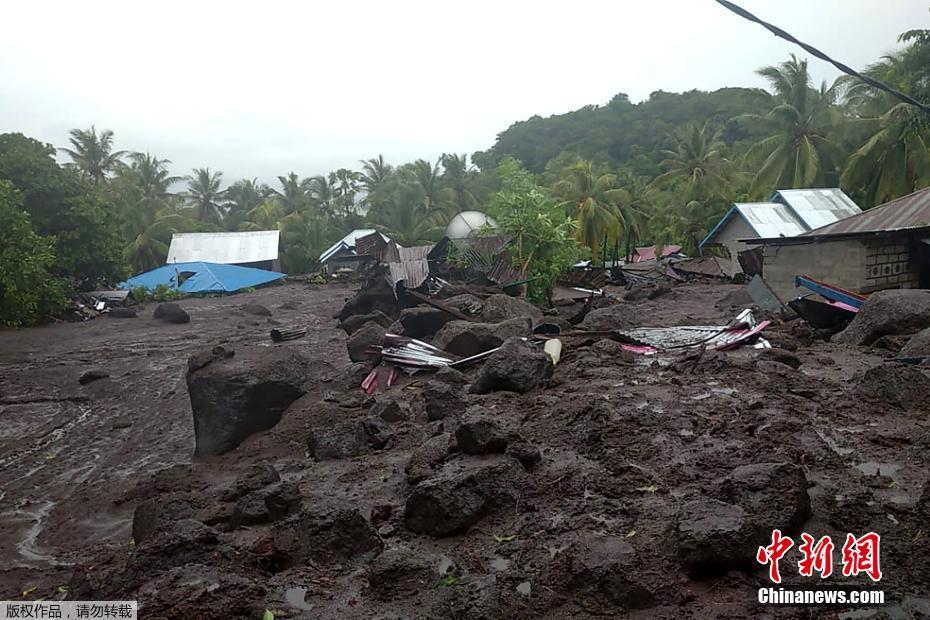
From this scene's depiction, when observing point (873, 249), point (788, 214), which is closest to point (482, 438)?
point (873, 249)

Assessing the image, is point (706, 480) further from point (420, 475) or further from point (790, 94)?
point (790, 94)

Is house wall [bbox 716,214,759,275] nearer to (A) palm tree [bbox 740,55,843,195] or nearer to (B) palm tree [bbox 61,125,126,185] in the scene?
(A) palm tree [bbox 740,55,843,195]

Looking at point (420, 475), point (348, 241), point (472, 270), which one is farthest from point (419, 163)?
point (420, 475)

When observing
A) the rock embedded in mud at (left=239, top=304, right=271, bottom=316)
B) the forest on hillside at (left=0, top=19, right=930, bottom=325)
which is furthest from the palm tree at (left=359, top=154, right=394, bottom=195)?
the rock embedded in mud at (left=239, top=304, right=271, bottom=316)

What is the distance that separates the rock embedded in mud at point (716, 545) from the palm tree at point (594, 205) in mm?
30571

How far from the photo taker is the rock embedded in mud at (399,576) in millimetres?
3998

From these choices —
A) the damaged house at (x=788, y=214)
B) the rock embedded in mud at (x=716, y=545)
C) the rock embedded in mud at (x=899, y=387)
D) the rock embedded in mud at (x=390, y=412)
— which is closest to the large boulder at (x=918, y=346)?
the rock embedded in mud at (x=899, y=387)

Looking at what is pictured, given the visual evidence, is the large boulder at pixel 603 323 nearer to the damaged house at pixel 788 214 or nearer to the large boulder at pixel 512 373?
the large boulder at pixel 512 373

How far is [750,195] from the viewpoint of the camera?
3319 centimetres

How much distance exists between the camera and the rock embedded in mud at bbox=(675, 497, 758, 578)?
3617 millimetres

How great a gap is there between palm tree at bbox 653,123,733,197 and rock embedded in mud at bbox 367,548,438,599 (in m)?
37.2

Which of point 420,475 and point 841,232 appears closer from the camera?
point 420,475

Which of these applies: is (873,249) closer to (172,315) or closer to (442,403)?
(442,403)

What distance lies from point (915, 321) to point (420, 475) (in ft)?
28.5
